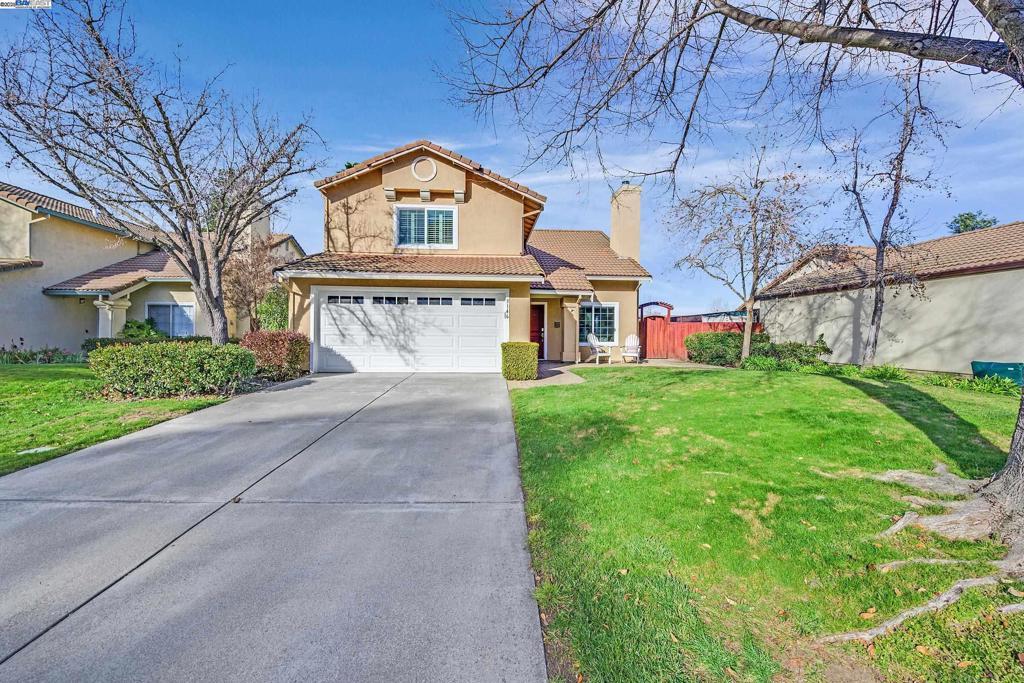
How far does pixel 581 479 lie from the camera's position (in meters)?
4.64

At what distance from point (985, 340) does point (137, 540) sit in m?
18.0

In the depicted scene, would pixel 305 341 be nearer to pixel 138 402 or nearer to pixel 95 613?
pixel 138 402

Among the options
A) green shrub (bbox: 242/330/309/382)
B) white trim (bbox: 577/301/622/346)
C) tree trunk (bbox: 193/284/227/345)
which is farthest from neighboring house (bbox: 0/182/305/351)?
white trim (bbox: 577/301/622/346)

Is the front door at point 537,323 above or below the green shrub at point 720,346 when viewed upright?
above

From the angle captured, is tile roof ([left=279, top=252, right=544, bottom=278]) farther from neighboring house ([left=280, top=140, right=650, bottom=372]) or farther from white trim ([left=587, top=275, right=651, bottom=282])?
white trim ([left=587, top=275, right=651, bottom=282])

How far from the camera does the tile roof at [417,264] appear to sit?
1249 centimetres

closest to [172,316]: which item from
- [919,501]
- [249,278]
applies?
[249,278]

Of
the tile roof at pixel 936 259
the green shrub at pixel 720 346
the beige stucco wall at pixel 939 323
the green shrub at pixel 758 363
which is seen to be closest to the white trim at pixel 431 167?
the green shrub at pixel 720 346

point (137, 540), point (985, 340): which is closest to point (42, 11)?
point (137, 540)

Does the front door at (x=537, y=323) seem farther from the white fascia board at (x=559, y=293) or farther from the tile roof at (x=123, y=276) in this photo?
the tile roof at (x=123, y=276)

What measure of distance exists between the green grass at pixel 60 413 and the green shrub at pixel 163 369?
318mm

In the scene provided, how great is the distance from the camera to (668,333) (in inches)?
765

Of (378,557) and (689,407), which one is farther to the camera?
(689,407)

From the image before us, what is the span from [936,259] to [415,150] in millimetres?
16489
